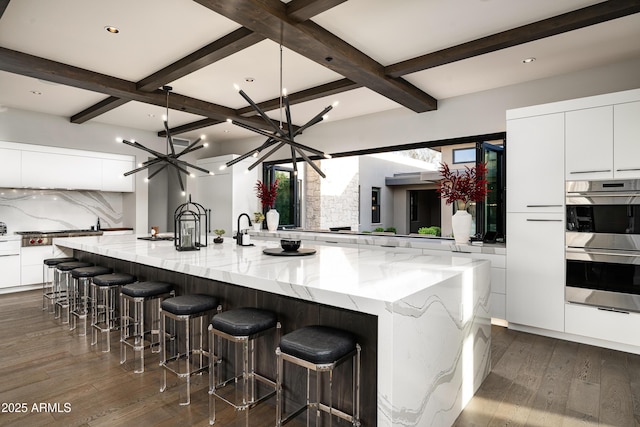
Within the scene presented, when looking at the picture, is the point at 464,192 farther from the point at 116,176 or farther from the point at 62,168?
the point at 62,168

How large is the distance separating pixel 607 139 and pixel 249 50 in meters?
3.35

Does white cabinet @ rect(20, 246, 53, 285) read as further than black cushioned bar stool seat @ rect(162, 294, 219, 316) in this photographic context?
Yes

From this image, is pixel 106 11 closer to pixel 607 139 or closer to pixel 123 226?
pixel 607 139

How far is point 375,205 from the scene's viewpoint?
1178 cm

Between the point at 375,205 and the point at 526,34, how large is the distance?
29.5ft

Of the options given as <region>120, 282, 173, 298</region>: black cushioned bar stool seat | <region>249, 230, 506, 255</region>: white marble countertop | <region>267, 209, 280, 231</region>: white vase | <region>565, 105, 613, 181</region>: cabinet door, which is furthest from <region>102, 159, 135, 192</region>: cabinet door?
<region>565, 105, 613, 181</region>: cabinet door

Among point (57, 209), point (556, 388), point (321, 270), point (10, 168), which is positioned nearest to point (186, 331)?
point (321, 270)

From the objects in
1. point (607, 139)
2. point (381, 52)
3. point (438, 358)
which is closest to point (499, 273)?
point (607, 139)

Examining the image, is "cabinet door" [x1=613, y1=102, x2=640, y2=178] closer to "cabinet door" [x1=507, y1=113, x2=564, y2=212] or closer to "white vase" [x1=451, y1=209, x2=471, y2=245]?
"cabinet door" [x1=507, y1=113, x2=564, y2=212]

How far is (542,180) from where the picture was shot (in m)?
3.59

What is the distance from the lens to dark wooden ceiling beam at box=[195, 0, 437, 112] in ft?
7.83

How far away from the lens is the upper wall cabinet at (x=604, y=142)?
3123 millimetres

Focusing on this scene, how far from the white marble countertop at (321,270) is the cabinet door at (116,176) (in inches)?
142

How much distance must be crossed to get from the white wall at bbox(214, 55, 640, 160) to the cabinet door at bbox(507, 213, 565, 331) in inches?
51.2
